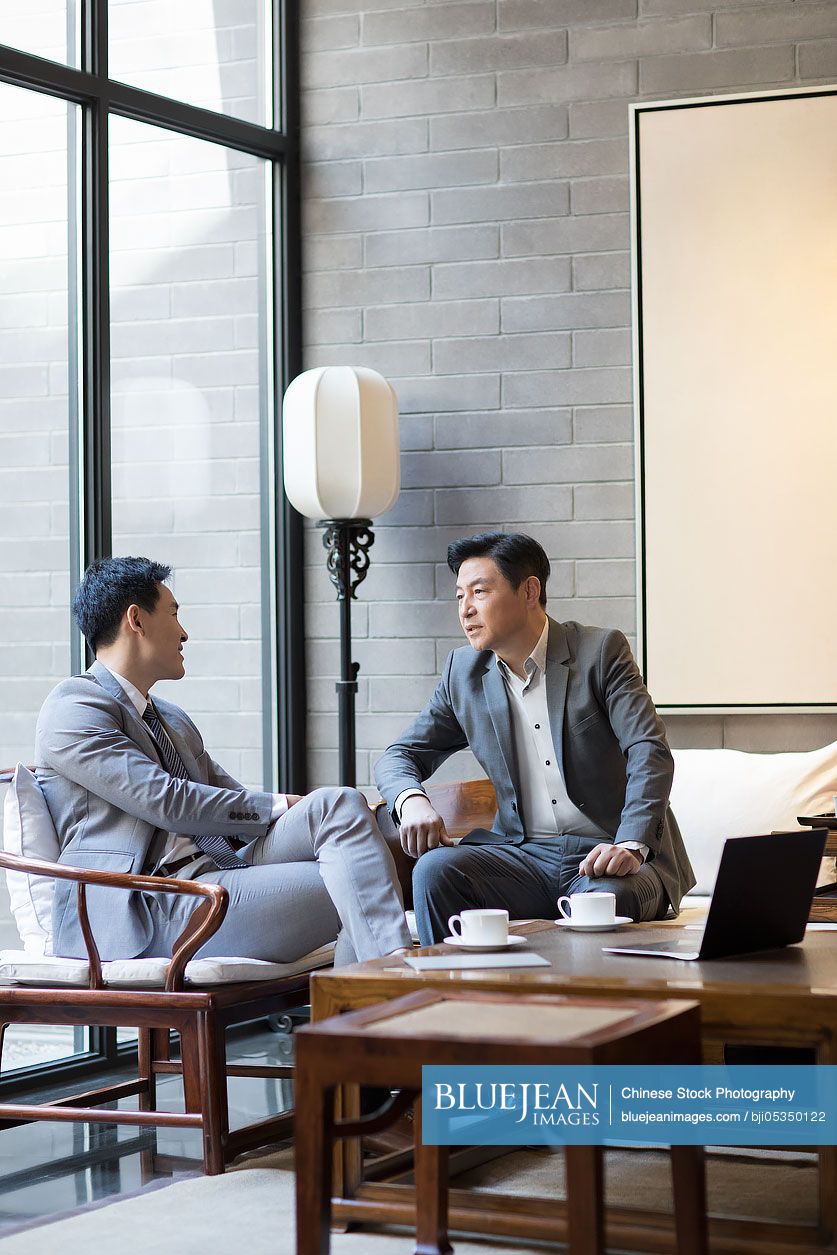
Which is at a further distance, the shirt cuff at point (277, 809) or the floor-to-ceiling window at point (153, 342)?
the floor-to-ceiling window at point (153, 342)

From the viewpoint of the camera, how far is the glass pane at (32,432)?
380 centimetres

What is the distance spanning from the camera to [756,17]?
14.2 feet

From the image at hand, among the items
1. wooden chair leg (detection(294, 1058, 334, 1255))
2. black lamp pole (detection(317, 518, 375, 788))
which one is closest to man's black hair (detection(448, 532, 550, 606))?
black lamp pole (detection(317, 518, 375, 788))

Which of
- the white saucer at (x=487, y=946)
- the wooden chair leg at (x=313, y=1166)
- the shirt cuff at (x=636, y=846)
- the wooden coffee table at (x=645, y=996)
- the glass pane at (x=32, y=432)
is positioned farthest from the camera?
the glass pane at (x=32, y=432)

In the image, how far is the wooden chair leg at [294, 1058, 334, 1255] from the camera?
1.92 metres

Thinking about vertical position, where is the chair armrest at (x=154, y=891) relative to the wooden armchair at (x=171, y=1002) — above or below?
above

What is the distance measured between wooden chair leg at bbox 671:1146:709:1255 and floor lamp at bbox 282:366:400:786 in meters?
2.55

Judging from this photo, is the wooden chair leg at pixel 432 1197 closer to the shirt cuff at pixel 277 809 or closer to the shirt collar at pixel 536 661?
the shirt cuff at pixel 277 809

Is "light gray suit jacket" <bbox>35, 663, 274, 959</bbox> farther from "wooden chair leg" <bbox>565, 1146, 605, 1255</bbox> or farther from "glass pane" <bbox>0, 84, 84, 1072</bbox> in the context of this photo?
"wooden chair leg" <bbox>565, 1146, 605, 1255</bbox>

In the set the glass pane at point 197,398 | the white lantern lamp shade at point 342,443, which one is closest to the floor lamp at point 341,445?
the white lantern lamp shade at point 342,443

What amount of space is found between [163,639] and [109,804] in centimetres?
39

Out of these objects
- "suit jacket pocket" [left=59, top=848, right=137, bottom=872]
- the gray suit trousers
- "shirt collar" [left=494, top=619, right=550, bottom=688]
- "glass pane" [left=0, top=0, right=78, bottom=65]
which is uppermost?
"glass pane" [left=0, top=0, right=78, bottom=65]

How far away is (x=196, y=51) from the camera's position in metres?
4.48

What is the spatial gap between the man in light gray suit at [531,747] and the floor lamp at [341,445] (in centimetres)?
76
